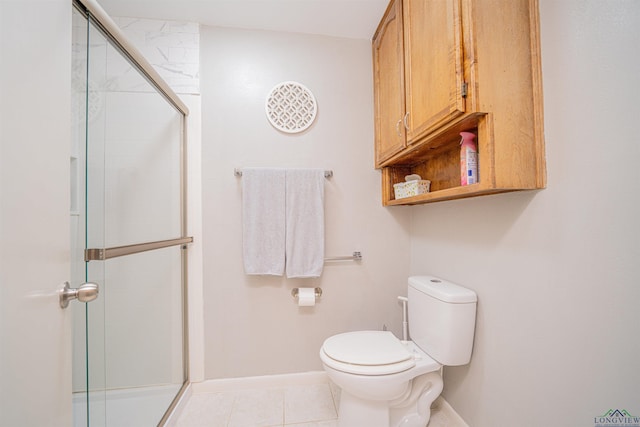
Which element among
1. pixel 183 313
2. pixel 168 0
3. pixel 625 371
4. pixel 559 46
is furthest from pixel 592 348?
pixel 168 0

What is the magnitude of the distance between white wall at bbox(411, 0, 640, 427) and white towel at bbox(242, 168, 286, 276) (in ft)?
3.40

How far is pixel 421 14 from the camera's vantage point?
103 centimetres

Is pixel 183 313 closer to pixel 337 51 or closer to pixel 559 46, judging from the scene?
pixel 337 51

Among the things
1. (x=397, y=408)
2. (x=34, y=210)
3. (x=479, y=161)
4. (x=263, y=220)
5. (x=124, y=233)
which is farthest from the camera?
(x=263, y=220)

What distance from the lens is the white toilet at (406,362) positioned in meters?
1.06

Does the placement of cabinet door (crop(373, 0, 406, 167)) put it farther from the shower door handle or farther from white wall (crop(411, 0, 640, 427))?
the shower door handle

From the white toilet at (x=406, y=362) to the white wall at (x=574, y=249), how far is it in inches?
4.8

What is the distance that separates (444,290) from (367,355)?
1.49 ft

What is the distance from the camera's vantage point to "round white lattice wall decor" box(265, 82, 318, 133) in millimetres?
1545

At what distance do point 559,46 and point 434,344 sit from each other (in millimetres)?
1205

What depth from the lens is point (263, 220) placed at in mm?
1468

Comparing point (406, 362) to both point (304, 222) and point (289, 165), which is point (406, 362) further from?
point (289, 165)

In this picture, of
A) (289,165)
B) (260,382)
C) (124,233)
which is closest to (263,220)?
(289,165)

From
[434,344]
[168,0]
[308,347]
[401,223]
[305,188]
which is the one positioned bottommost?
[308,347]
